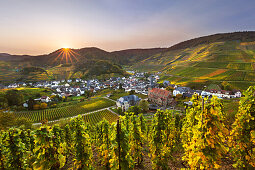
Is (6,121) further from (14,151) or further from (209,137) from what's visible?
(209,137)

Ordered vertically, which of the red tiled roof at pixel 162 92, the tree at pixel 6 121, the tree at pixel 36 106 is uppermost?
the red tiled roof at pixel 162 92

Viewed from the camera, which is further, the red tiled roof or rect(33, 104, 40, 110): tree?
rect(33, 104, 40, 110): tree

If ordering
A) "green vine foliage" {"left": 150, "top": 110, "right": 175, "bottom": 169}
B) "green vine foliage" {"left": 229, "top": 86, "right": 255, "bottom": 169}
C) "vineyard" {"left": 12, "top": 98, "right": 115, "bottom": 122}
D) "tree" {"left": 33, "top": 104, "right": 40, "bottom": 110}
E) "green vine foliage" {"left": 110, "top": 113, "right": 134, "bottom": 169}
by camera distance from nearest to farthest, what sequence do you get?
"green vine foliage" {"left": 229, "top": 86, "right": 255, "bottom": 169} → "green vine foliage" {"left": 110, "top": 113, "right": 134, "bottom": 169} → "green vine foliage" {"left": 150, "top": 110, "right": 175, "bottom": 169} → "vineyard" {"left": 12, "top": 98, "right": 115, "bottom": 122} → "tree" {"left": 33, "top": 104, "right": 40, "bottom": 110}

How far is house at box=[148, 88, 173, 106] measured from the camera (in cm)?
7312

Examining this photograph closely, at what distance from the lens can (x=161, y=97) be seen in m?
75.5

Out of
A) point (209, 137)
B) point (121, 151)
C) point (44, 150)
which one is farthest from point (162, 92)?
point (44, 150)

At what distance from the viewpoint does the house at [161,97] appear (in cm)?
7312

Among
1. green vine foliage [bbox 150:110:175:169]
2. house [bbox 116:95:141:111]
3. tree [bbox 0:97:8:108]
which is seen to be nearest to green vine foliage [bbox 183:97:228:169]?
green vine foliage [bbox 150:110:175:169]

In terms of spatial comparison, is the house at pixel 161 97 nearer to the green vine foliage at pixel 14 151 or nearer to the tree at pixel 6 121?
the tree at pixel 6 121

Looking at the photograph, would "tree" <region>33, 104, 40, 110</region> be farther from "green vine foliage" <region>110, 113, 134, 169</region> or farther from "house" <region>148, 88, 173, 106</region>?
"green vine foliage" <region>110, 113, 134, 169</region>

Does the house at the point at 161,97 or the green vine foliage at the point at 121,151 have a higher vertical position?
the green vine foliage at the point at 121,151

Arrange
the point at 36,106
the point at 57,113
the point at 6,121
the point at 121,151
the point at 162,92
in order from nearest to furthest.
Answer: the point at 121,151 → the point at 6,121 → the point at 57,113 → the point at 162,92 → the point at 36,106

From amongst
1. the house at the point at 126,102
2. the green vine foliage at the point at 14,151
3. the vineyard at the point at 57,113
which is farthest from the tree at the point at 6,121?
the house at the point at 126,102

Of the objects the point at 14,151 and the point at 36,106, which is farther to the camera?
the point at 36,106
